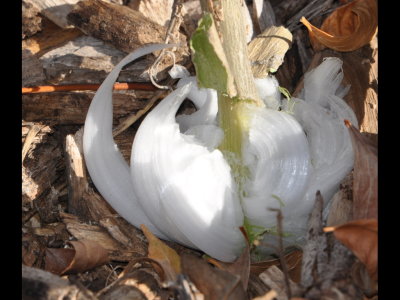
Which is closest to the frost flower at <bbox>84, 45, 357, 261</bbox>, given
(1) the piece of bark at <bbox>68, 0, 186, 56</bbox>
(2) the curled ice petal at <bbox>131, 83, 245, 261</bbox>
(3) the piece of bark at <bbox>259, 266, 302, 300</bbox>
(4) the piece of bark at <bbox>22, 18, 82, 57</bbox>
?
(2) the curled ice petal at <bbox>131, 83, 245, 261</bbox>

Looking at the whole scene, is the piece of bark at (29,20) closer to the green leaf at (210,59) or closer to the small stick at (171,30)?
the small stick at (171,30)

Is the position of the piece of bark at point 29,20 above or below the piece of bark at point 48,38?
above

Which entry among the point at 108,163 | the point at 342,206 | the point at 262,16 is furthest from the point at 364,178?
the point at 262,16

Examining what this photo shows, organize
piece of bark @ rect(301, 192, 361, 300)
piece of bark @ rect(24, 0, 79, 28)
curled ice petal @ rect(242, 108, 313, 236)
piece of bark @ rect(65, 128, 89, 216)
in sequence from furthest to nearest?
1. piece of bark @ rect(24, 0, 79, 28)
2. piece of bark @ rect(65, 128, 89, 216)
3. curled ice petal @ rect(242, 108, 313, 236)
4. piece of bark @ rect(301, 192, 361, 300)

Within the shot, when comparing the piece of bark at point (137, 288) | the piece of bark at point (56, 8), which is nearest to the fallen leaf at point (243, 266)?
the piece of bark at point (137, 288)

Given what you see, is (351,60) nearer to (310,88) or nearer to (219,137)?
(310,88)

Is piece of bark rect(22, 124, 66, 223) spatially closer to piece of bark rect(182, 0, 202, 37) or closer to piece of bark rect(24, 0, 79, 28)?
piece of bark rect(24, 0, 79, 28)

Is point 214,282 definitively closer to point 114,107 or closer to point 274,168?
point 274,168
